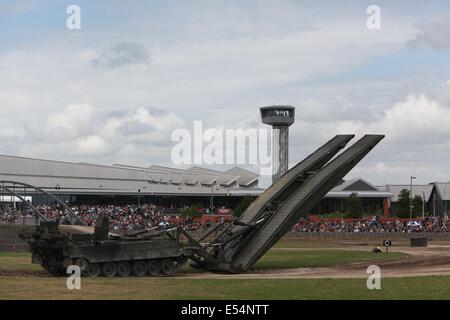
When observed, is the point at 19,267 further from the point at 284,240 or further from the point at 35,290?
the point at 284,240

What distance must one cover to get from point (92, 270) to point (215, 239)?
645 cm

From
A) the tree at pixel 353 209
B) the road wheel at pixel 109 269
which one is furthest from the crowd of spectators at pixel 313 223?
the road wheel at pixel 109 269

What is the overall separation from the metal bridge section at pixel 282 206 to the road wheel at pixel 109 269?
15.2 feet

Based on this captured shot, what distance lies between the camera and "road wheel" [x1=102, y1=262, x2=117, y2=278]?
107 ft

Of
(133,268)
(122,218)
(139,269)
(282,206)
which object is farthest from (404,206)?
(133,268)

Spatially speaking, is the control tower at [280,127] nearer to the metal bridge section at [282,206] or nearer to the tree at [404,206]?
the tree at [404,206]

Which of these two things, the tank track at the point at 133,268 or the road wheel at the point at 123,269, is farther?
the road wheel at the point at 123,269

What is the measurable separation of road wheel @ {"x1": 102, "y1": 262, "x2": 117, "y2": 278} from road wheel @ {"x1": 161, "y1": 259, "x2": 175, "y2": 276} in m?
2.24

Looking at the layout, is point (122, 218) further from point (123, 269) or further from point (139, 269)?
point (123, 269)

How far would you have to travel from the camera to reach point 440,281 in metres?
28.0

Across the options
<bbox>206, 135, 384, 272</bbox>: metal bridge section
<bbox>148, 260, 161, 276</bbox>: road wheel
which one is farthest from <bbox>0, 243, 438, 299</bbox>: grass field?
<bbox>206, 135, 384, 272</bbox>: metal bridge section

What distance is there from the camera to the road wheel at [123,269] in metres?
32.9

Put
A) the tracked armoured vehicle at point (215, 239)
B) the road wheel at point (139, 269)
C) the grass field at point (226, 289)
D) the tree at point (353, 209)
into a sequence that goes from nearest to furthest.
→ the grass field at point (226, 289) → the tracked armoured vehicle at point (215, 239) → the road wheel at point (139, 269) → the tree at point (353, 209)

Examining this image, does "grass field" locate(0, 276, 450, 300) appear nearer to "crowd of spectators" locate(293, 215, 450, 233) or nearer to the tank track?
the tank track
